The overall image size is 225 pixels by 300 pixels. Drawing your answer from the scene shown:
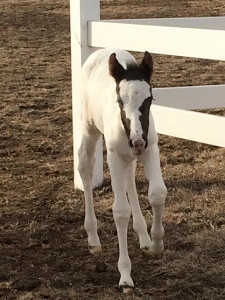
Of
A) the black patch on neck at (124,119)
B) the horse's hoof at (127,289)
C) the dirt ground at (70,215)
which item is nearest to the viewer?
the black patch on neck at (124,119)

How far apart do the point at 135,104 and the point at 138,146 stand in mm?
220

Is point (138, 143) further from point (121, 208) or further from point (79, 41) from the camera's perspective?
point (79, 41)

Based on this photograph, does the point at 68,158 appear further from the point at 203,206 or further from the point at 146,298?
the point at 146,298

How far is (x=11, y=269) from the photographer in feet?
15.0

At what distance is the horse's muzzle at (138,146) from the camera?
3.66m

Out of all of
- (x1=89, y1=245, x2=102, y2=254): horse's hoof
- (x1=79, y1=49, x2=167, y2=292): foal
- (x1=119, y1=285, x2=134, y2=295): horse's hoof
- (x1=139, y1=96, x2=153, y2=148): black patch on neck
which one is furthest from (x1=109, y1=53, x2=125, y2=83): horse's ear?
(x1=89, y1=245, x2=102, y2=254): horse's hoof

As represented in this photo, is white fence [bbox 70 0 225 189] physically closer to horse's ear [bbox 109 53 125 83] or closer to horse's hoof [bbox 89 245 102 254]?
horse's ear [bbox 109 53 125 83]

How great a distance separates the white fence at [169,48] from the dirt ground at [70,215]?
0.49 meters

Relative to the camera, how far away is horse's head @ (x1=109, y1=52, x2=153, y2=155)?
3.69m

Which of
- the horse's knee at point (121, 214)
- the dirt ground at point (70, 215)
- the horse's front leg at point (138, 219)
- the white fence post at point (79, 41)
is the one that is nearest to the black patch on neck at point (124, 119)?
the horse's knee at point (121, 214)

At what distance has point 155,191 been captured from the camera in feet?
12.9

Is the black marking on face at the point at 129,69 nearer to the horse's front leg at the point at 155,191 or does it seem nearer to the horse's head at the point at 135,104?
the horse's head at the point at 135,104

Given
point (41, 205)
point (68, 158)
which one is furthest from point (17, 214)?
point (68, 158)

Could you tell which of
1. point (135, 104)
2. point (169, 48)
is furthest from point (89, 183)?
point (135, 104)
